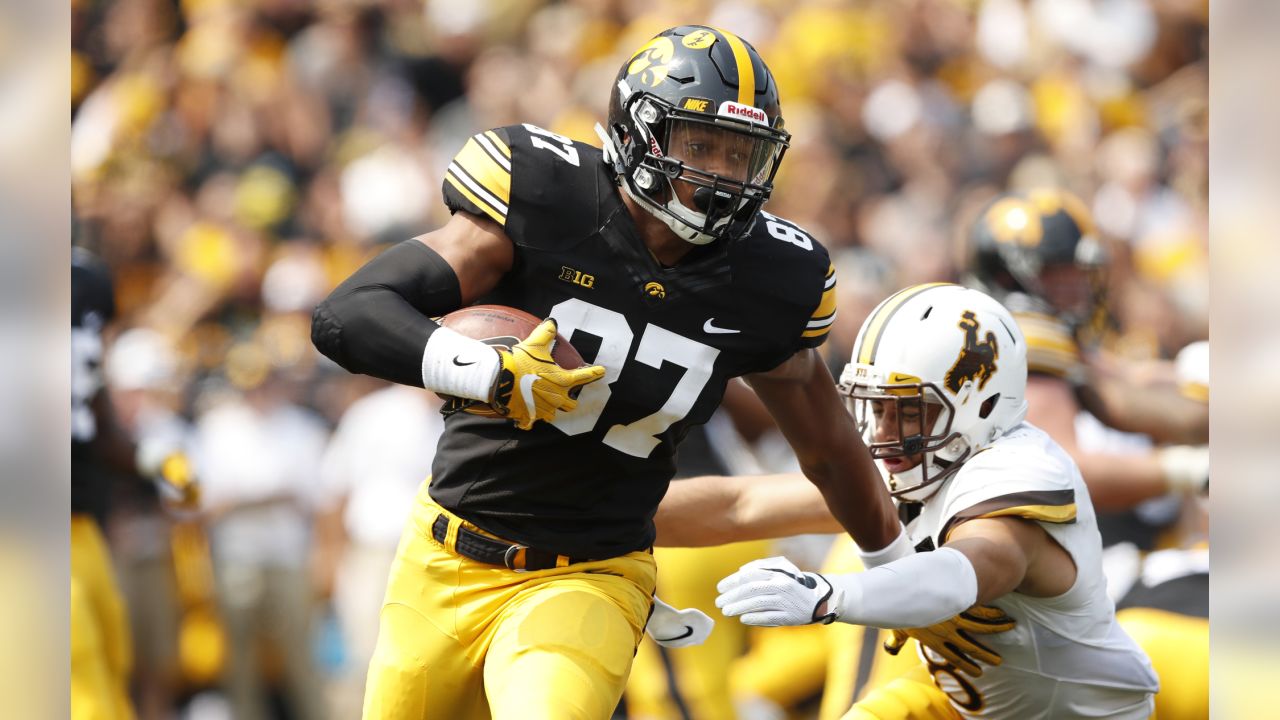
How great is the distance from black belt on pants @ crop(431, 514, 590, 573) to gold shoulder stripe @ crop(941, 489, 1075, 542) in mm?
969

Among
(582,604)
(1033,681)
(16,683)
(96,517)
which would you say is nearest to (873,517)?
(1033,681)

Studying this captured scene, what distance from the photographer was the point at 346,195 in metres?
8.89

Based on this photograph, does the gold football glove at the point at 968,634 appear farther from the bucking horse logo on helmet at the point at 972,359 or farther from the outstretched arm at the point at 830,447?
the bucking horse logo on helmet at the point at 972,359

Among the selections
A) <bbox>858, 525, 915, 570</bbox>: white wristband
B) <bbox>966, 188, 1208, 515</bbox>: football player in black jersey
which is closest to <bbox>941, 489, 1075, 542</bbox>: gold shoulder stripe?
<bbox>858, 525, 915, 570</bbox>: white wristband

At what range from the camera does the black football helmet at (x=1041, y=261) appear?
17.7ft

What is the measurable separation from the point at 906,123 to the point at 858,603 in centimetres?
635

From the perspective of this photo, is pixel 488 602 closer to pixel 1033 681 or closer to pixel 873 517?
pixel 873 517

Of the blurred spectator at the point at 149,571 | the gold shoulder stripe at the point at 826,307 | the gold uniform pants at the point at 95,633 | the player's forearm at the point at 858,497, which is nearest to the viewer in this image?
the gold shoulder stripe at the point at 826,307

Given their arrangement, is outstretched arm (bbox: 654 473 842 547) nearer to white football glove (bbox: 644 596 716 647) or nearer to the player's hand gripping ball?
white football glove (bbox: 644 596 716 647)

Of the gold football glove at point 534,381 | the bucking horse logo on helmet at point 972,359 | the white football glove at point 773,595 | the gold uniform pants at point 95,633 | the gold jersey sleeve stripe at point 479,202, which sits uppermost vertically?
the gold jersey sleeve stripe at point 479,202

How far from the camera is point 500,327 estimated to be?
272 centimetres

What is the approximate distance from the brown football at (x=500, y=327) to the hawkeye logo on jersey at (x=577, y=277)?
137mm

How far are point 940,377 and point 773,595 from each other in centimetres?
105

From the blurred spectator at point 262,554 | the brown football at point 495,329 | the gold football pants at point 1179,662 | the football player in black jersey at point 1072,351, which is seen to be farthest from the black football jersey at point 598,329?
the blurred spectator at point 262,554
